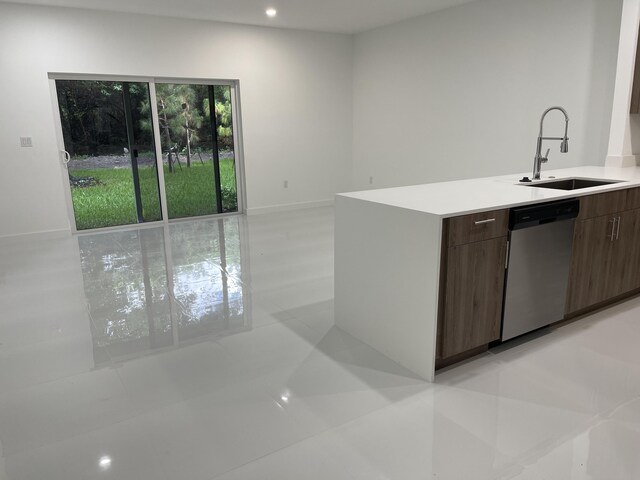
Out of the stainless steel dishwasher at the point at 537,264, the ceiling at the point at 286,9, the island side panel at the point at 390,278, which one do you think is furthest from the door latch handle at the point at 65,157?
the stainless steel dishwasher at the point at 537,264

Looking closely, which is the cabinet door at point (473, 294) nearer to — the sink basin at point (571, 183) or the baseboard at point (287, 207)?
the sink basin at point (571, 183)

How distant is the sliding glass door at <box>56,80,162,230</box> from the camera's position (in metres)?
5.78

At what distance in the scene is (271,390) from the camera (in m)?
2.34

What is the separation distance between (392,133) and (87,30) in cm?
418

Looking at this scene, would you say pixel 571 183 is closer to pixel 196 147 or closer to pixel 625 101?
pixel 625 101

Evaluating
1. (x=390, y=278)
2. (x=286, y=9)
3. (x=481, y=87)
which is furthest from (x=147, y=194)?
(x=390, y=278)

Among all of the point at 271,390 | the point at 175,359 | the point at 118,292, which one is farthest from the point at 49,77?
the point at 271,390

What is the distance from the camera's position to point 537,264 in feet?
8.77

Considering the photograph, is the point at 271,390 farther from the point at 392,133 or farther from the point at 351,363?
the point at 392,133

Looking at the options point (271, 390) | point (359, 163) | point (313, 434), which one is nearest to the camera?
point (313, 434)

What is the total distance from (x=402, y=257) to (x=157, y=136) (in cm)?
484

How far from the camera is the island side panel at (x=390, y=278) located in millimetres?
2322

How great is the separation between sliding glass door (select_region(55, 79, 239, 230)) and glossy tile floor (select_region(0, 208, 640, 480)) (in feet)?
8.35

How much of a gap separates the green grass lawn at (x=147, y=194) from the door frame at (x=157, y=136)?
0.08 meters
